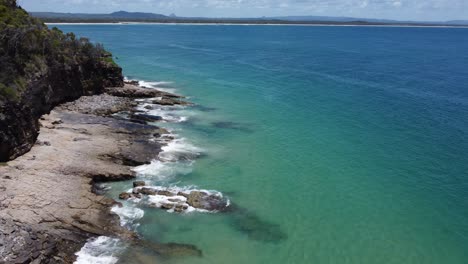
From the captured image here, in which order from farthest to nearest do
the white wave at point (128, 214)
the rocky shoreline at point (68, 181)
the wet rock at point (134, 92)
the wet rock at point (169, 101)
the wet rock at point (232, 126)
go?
the wet rock at point (134, 92) → the wet rock at point (169, 101) → the wet rock at point (232, 126) → the white wave at point (128, 214) → the rocky shoreline at point (68, 181)

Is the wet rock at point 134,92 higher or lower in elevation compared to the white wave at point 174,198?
higher

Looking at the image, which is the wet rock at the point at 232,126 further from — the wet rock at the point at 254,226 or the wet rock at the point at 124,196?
the wet rock at the point at 124,196

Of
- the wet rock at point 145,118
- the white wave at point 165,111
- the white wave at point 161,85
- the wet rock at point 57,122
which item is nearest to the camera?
the wet rock at point 57,122

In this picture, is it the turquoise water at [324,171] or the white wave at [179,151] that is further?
the white wave at [179,151]

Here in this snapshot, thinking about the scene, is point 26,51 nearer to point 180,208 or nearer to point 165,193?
point 165,193

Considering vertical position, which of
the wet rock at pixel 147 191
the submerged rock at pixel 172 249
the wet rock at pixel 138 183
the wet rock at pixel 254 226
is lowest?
the submerged rock at pixel 172 249

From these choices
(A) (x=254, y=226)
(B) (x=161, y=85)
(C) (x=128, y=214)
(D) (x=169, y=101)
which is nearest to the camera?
(A) (x=254, y=226)

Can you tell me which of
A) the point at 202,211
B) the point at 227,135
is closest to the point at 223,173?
the point at 202,211

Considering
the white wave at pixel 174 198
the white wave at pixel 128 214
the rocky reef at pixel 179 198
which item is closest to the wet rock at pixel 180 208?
the rocky reef at pixel 179 198

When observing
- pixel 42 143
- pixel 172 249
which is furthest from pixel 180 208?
pixel 42 143
